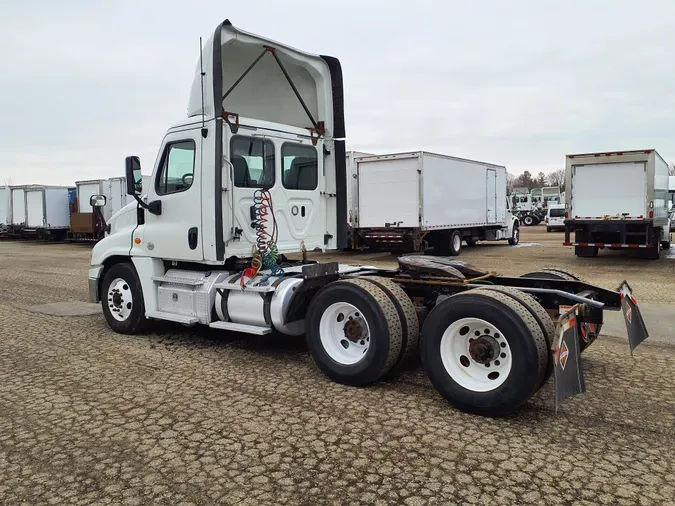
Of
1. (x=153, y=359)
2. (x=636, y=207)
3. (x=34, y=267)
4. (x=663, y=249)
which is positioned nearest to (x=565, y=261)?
(x=636, y=207)

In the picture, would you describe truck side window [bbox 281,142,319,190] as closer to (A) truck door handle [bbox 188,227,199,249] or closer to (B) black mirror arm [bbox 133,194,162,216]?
(A) truck door handle [bbox 188,227,199,249]

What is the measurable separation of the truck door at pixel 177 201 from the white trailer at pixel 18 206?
27.4 metres

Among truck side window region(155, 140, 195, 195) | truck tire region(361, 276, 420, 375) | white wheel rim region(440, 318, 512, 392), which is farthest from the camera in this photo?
truck side window region(155, 140, 195, 195)

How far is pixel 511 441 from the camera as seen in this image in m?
3.92

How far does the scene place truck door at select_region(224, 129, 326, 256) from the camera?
20.7 feet

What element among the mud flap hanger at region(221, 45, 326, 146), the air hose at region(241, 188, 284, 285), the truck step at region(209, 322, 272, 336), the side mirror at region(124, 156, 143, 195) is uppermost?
the mud flap hanger at region(221, 45, 326, 146)

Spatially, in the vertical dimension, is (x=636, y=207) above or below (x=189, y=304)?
above

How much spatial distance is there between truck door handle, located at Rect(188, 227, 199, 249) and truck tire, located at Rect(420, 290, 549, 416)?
292 cm

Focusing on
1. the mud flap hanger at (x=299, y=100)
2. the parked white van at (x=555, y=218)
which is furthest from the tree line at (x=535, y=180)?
the mud flap hanger at (x=299, y=100)

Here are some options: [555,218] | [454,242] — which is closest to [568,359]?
[454,242]

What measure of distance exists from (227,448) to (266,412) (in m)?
0.68

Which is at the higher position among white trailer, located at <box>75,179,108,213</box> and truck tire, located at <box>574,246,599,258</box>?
white trailer, located at <box>75,179,108,213</box>

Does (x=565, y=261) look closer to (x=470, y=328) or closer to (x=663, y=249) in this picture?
(x=663, y=249)

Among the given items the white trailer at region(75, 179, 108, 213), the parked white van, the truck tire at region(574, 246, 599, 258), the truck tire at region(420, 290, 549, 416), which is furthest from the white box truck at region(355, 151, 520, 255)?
the parked white van
